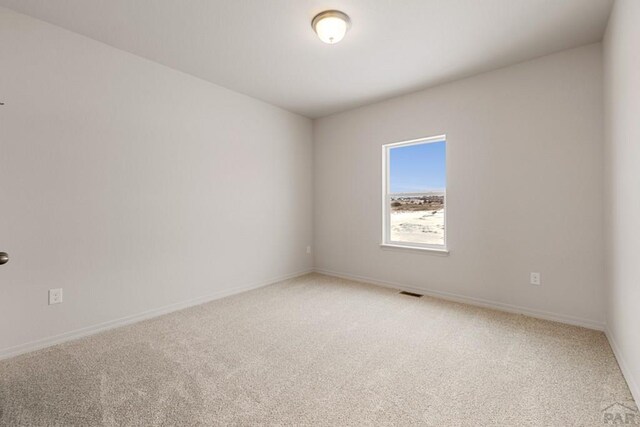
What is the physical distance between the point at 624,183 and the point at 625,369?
1155 mm

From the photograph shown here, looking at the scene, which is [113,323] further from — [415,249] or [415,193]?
[415,193]

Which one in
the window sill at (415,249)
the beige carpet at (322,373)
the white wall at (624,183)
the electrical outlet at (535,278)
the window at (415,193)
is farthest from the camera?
the window at (415,193)

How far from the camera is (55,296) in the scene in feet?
7.77

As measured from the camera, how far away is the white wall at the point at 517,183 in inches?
103

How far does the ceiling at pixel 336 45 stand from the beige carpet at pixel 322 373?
2474mm

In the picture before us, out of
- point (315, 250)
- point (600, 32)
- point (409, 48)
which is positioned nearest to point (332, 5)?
point (409, 48)

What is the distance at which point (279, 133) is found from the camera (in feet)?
14.0

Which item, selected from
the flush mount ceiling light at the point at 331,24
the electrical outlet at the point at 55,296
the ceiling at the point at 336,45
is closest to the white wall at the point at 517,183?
the ceiling at the point at 336,45

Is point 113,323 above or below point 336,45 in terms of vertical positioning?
below

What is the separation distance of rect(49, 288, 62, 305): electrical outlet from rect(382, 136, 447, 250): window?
3390 mm

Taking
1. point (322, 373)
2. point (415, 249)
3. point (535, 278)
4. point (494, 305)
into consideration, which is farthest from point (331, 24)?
point (494, 305)

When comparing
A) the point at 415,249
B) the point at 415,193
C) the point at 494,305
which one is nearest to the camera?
the point at 494,305

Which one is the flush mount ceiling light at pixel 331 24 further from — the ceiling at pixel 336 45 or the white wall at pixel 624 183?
the white wall at pixel 624 183

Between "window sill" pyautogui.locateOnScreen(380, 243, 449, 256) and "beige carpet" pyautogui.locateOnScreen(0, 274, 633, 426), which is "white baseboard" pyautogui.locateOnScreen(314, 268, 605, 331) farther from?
"window sill" pyautogui.locateOnScreen(380, 243, 449, 256)
